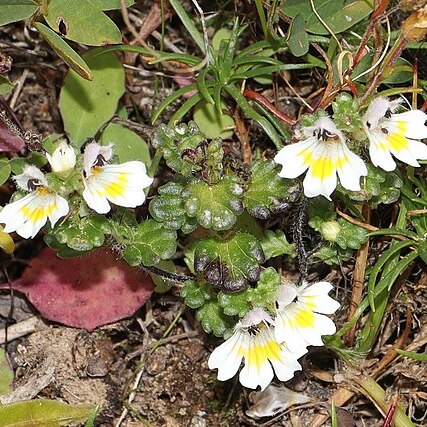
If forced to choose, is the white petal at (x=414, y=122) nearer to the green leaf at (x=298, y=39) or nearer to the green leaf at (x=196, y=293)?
the green leaf at (x=298, y=39)

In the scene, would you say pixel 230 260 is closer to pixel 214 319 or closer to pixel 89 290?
pixel 214 319

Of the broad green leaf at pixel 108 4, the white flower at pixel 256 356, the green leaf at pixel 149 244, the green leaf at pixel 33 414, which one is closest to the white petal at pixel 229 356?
the white flower at pixel 256 356

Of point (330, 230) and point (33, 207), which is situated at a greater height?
point (33, 207)

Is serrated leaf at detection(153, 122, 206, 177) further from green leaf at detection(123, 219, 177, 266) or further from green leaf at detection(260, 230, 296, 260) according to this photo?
green leaf at detection(260, 230, 296, 260)

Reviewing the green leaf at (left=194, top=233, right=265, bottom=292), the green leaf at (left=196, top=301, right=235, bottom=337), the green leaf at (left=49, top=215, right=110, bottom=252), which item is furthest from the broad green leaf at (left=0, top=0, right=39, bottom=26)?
the green leaf at (left=196, top=301, right=235, bottom=337)

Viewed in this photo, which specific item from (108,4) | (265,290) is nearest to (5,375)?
(265,290)
